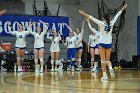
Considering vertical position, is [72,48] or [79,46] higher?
[79,46]

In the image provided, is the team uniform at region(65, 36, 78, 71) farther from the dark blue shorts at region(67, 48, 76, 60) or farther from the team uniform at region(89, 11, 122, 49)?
the team uniform at region(89, 11, 122, 49)

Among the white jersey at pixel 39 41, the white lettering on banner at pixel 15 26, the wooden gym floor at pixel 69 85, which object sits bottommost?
the wooden gym floor at pixel 69 85

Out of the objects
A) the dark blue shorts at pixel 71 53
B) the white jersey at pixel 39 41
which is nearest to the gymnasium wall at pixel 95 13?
the dark blue shorts at pixel 71 53

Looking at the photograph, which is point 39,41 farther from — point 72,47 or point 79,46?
point 79,46

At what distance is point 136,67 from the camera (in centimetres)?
2280

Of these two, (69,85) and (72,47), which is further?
(72,47)

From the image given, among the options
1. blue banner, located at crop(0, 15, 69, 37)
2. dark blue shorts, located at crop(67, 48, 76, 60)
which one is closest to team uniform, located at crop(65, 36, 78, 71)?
dark blue shorts, located at crop(67, 48, 76, 60)

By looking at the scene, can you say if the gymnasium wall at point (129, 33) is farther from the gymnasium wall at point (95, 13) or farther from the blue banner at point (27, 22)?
the blue banner at point (27, 22)

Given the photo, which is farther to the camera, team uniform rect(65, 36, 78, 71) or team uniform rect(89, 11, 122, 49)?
team uniform rect(65, 36, 78, 71)

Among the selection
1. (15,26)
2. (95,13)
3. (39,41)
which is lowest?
(39,41)

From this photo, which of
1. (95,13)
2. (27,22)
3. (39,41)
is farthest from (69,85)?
(95,13)

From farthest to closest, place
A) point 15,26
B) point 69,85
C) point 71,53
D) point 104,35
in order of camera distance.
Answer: point 15,26
point 71,53
point 104,35
point 69,85

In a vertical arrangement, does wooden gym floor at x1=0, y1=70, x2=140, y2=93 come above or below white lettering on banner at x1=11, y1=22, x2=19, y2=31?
below

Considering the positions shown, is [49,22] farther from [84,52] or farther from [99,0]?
[99,0]
